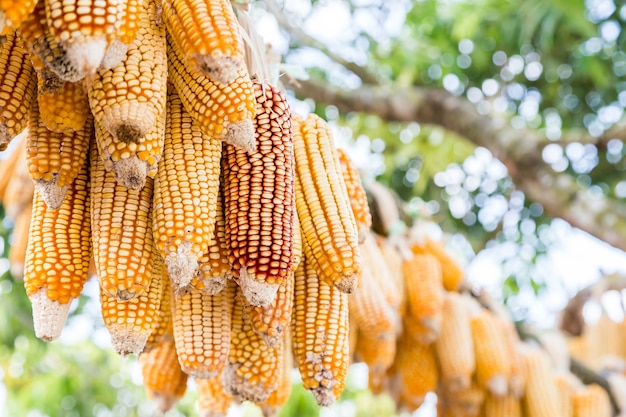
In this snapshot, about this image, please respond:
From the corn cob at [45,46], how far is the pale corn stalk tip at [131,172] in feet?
0.59

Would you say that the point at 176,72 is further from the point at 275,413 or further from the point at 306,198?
the point at 275,413

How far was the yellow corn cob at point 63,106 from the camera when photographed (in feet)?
4.01

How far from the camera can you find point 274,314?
142 centimetres

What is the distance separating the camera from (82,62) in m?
1.02

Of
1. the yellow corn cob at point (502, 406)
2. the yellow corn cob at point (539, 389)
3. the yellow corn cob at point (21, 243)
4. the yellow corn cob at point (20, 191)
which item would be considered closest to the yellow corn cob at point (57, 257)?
the yellow corn cob at point (20, 191)

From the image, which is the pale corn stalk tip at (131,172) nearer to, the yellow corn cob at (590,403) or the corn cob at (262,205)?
the corn cob at (262,205)

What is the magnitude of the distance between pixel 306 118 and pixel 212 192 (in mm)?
406

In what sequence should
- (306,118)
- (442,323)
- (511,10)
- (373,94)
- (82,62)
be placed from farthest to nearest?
(511,10) < (373,94) < (442,323) < (306,118) < (82,62)

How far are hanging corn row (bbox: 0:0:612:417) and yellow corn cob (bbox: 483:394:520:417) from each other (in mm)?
1557

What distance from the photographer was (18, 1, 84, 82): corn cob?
1.04 meters

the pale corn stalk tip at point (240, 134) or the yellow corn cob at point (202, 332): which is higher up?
the pale corn stalk tip at point (240, 134)

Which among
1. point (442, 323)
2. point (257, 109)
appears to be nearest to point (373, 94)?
point (442, 323)

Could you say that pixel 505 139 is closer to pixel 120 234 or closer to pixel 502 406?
pixel 502 406

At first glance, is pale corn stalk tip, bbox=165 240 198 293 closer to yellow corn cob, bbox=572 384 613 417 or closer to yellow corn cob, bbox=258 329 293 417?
yellow corn cob, bbox=258 329 293 417
